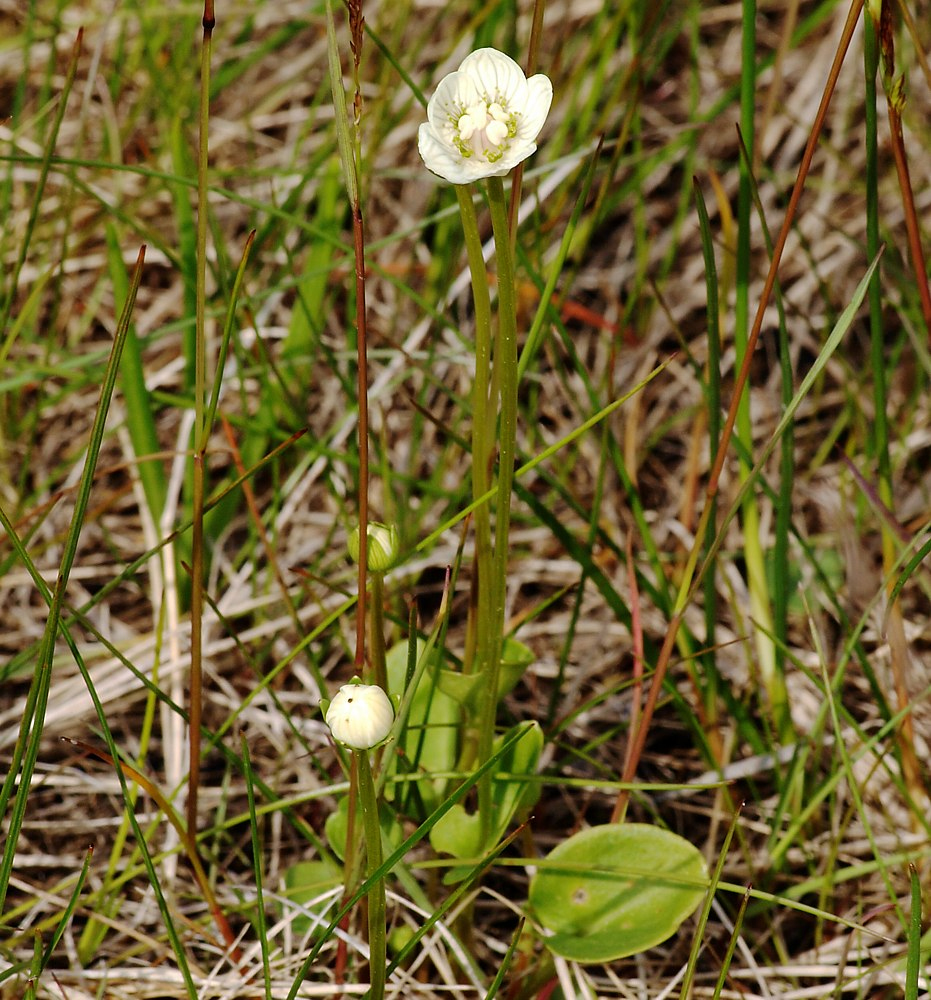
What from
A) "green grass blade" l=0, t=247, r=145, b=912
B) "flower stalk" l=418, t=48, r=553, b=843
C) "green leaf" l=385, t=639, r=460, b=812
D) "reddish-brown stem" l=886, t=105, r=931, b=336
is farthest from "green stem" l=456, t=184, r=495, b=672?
"reddish-brown stem" l=886, t=105, r=931, b=336

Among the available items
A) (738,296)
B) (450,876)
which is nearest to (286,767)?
(450,876)

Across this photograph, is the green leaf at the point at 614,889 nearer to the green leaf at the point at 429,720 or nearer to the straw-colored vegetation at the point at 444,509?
the straw-colored vegetation at the point at 444,509

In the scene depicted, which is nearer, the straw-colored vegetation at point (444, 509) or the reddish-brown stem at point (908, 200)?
the reddish-brown stem at point (908, 200)

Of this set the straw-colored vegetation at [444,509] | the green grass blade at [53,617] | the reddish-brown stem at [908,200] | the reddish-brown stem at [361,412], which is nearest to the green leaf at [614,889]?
the straw-colored vegetation at [444,509]

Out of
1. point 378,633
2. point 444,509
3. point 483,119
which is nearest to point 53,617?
point 378,633

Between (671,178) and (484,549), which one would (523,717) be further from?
(671,178)

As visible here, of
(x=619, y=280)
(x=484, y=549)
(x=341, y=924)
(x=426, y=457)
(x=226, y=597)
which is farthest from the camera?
(x=619, y=280)

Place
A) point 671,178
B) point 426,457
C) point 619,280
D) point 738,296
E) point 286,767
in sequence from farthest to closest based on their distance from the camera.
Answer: point 671,178, point 619,280, point 426,457, point 286,767, point 738,296
